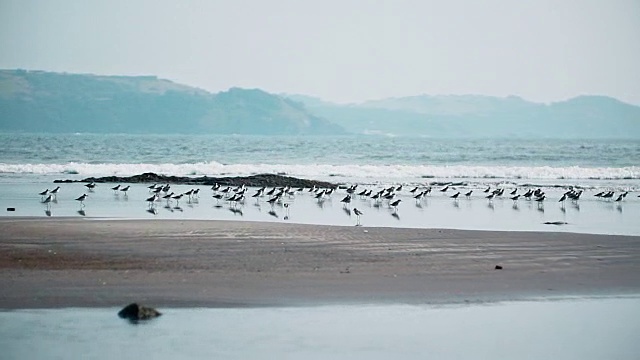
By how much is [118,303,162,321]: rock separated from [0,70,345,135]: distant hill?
152 metres

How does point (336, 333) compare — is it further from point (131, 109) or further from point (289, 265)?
point (131, 109)

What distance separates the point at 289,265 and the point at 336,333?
154 inches

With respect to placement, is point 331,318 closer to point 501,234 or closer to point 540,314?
point 540,314

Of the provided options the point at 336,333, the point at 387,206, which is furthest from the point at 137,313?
the point at 387,206

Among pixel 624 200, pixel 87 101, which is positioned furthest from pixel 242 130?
pixel 624 200

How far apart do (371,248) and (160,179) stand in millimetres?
20591

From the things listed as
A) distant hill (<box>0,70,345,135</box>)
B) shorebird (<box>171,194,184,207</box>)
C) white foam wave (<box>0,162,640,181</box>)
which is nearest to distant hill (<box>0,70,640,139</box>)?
distant hill (<box>0,70,345,135</box>)

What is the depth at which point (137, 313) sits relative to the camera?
10.0 metres

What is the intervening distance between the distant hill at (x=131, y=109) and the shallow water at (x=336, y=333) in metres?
152

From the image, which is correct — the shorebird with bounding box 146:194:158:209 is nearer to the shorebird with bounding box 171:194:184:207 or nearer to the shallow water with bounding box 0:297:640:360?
the shorebird with bounding box 171:194:184:207

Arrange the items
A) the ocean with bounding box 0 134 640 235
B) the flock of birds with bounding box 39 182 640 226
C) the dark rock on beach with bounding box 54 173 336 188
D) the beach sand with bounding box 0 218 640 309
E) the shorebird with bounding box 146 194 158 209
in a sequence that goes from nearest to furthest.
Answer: the beach sand with bounding box 0 218 640 309
the ocean with bounding box 0 134 640 235
the shorebird with bounding box 146 194 158 209
the flock of birds with bounding box 39 182 640 226
the dark rock on beach with bounding box 54 173 336 188

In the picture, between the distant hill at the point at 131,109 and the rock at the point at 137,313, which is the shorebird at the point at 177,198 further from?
the distant hill at the point at 131,109

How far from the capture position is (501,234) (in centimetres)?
1777

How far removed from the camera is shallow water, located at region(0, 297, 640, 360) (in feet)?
29.1
